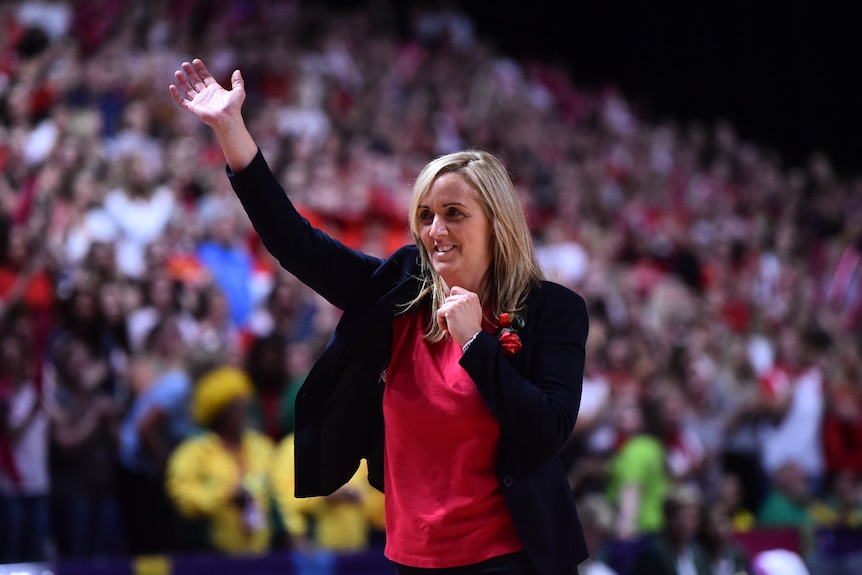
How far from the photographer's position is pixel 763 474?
888 centimetres

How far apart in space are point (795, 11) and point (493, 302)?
15694 millimetres

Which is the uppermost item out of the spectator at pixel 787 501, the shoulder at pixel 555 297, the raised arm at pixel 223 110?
the raised arm at pixel 223 110

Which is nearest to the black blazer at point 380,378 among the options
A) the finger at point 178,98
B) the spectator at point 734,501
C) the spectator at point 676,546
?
the finger at point 178,98

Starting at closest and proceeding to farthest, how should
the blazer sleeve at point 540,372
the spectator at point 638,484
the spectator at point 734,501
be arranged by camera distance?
the blazer sleeve at point 540,372 < the spectator at point 638,484 < the spectator at point 734,501

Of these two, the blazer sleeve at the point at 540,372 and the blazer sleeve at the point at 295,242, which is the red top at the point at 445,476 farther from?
the blazer sleeve at the point at 295,242

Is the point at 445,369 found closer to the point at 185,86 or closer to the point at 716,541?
the point at 185,86

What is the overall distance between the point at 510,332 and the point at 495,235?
239 mm

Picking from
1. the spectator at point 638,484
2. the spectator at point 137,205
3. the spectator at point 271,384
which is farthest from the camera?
the spectator at point 137,205

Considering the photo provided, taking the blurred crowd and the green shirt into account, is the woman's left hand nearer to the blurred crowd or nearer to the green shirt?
the blurred crowd

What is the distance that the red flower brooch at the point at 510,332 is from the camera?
8.85ft

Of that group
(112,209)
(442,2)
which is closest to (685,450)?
(112,209)

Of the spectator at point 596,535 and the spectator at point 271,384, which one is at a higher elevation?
the spectator at point 271,384

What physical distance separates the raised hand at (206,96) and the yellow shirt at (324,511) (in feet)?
12.2

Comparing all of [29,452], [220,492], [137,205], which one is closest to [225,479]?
[220,492]
